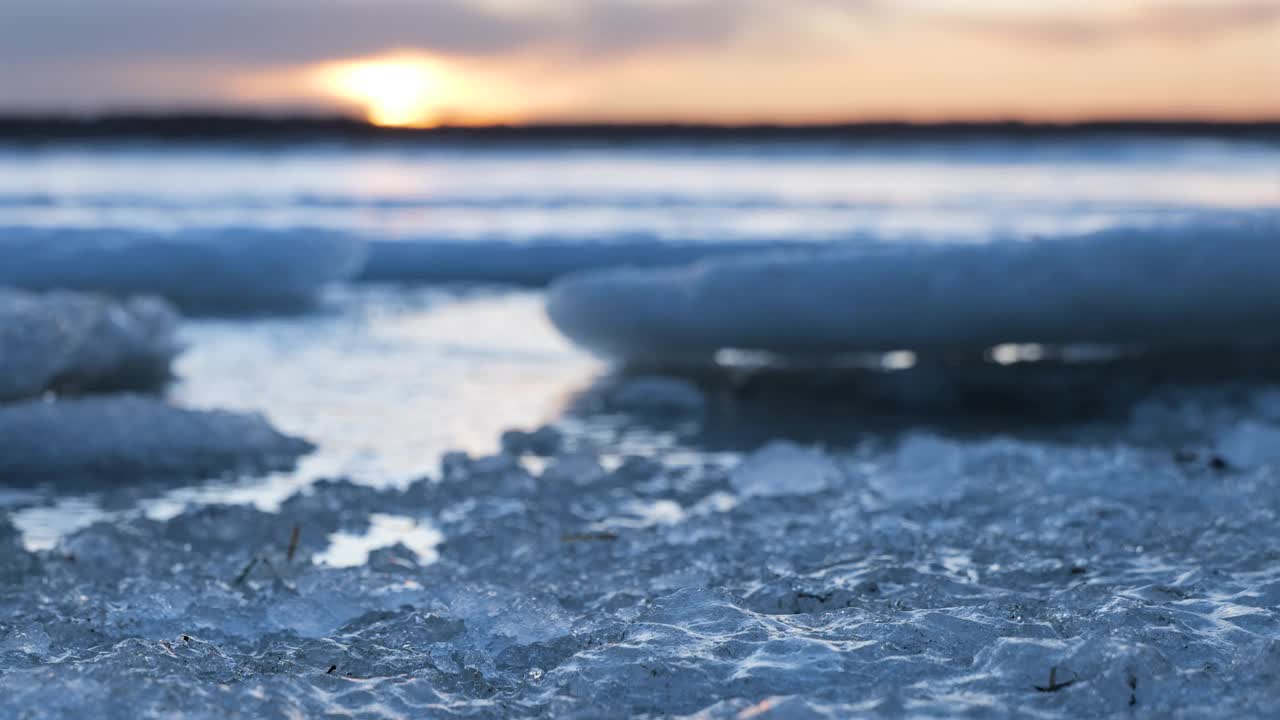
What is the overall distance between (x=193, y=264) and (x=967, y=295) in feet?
15.1

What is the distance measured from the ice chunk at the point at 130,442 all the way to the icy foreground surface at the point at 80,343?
54 centimetres

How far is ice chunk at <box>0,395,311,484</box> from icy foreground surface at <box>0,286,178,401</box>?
0.54 m

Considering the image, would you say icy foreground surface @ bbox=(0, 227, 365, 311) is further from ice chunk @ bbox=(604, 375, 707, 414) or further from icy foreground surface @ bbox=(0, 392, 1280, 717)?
icy foreground surface @ bbox=(0, 392, 1280, 717)

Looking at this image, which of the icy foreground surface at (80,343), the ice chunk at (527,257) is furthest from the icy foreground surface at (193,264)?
the icy foreground surface at (80,343)

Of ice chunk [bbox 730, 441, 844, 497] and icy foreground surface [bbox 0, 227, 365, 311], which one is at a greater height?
icy foreground surface [bbox 0, 227, 365, 311]

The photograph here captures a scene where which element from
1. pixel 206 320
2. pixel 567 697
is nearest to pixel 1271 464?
pixel 567 697

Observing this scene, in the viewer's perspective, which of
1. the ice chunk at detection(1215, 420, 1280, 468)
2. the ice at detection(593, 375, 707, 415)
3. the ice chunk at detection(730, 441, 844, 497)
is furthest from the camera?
the ice at detection(593, 375, 707, 415)

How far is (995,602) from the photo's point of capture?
6.88 ft

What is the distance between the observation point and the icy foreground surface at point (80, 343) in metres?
3.94

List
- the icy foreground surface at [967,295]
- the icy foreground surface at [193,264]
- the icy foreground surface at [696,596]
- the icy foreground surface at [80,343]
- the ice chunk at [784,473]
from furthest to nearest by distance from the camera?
the icy foreground surface at [193,264], the icy foreground surface at [967,295], the icy foreground surface at [80,343], the ice chunk at [784,473], the icy foreground surface at [696,596]

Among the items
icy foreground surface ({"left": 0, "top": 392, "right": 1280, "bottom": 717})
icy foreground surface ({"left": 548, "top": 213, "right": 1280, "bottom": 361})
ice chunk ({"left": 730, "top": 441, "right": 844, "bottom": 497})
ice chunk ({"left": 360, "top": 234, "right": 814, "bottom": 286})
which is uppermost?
ice chunk ({"left": 360, "top": 234, "right": 814, "bottom": 286})

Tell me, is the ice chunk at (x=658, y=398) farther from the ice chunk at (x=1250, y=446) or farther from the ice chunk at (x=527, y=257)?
the ice chunk at (x=527, y=257)

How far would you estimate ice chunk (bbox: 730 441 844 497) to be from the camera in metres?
3.02

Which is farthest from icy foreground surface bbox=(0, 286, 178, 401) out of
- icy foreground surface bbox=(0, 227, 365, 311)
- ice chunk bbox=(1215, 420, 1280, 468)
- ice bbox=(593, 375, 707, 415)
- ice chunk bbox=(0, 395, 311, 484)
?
ice chunk bbox=(1215, 420, 1280, 468)
